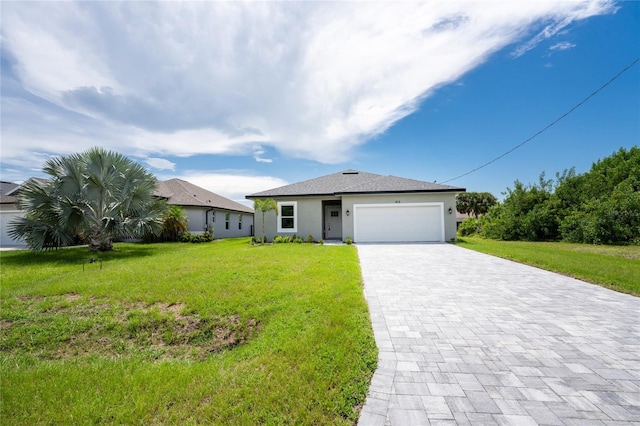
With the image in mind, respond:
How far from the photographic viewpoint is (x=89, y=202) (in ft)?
37.1

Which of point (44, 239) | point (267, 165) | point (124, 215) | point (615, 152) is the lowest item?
point (44, 239)

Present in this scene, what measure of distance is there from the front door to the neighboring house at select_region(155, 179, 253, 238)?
870 centimetres

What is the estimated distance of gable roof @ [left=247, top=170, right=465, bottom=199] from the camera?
14344 mm

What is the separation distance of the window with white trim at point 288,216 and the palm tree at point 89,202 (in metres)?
6.61

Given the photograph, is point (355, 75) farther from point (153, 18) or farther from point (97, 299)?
point (97, 299)

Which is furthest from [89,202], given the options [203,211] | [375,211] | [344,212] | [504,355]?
[504,355]

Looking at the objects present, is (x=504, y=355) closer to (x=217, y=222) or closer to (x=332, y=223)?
(x=332, y=223)

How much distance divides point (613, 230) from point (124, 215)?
27752 mm

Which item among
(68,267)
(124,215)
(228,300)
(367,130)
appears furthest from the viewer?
(367,130)

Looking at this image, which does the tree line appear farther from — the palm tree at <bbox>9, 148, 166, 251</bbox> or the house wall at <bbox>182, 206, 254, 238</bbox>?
the palm tree at <bbox>9, 148, 166, 251</bbox>

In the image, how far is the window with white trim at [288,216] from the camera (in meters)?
15.8

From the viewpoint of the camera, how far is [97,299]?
508 cm

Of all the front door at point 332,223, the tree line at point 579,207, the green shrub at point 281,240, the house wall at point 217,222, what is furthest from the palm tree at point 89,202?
the tree line at point 579,207

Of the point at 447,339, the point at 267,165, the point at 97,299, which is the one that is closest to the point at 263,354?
the point at 447,339
